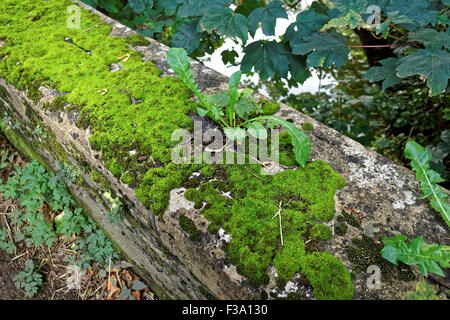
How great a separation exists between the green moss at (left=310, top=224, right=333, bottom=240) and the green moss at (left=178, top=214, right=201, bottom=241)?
51 centimetres

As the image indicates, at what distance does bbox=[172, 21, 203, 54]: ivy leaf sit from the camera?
2.07 metres

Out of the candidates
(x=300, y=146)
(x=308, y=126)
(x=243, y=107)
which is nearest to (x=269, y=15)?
(x=243, y=107)

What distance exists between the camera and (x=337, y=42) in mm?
1723

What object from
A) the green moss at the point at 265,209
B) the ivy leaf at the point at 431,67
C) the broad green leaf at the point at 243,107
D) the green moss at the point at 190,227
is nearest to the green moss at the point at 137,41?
the broad green leaf at the point at 243,107

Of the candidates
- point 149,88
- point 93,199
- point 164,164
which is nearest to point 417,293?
point 164,164

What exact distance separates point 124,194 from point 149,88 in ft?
2.47

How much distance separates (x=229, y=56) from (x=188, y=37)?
0.62 meters

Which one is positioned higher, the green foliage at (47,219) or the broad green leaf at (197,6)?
the broad green leaf at (197,6)

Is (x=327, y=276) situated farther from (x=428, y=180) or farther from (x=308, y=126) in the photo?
(x=308, y=126)

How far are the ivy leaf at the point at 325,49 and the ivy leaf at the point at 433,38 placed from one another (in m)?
0.36

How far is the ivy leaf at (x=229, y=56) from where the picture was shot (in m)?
2.62

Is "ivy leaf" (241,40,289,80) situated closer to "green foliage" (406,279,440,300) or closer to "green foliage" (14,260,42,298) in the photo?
"green foliage" (406,279,440,300)

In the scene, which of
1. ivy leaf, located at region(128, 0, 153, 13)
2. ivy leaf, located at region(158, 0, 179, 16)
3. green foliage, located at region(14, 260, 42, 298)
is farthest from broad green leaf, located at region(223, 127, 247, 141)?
green foliage, located at region(14, 260, 42, 298)

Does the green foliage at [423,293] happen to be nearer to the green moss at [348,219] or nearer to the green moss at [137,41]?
the green moss at [348,219]
